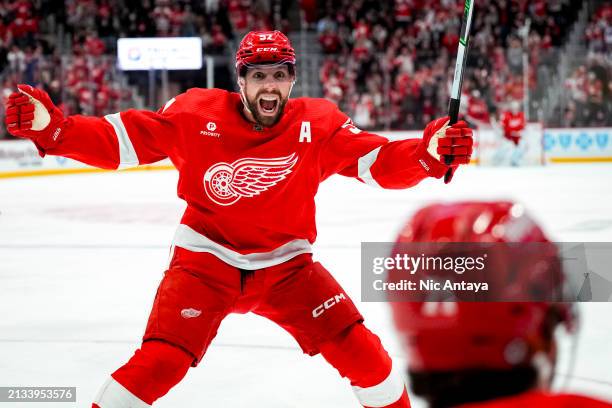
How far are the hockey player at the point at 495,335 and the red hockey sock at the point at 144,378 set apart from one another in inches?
55.6

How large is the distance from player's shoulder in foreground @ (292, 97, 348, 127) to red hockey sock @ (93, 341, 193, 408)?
0.83 meters

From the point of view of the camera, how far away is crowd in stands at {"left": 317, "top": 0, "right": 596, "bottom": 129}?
14734 mm

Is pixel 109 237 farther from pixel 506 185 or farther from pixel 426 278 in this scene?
pixel 426 278

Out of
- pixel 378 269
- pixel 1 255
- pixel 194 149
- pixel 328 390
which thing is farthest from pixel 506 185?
pixel 378 269

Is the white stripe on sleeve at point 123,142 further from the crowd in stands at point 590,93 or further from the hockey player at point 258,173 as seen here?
the crowd in stands at point 590,93

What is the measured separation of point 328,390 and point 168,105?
4.01 feet

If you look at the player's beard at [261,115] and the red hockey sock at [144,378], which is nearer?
the red hockey sock at [144,378]

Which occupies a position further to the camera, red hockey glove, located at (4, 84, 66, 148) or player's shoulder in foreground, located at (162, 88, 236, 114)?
player's shoulder in foreground, located at (162, 88, 236, 114)

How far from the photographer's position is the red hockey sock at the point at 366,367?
2.35 m

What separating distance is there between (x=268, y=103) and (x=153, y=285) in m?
2.84

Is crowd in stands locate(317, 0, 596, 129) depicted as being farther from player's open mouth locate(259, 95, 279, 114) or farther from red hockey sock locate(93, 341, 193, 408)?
red hockey sock locate(93, 341, 193, 408)

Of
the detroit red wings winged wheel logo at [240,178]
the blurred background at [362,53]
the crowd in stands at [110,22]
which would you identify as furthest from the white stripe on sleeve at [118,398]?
the crowd in stands at [110,22]

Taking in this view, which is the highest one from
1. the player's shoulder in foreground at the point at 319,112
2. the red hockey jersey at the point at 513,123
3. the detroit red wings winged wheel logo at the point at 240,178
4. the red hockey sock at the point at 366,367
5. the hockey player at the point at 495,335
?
the hockey player at the point at 495,335

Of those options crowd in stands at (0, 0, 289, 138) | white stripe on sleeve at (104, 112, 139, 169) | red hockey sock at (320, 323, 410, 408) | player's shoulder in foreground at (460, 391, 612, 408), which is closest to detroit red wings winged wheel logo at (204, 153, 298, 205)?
white stripe on sleeve at (104, 112, 139, 169)
